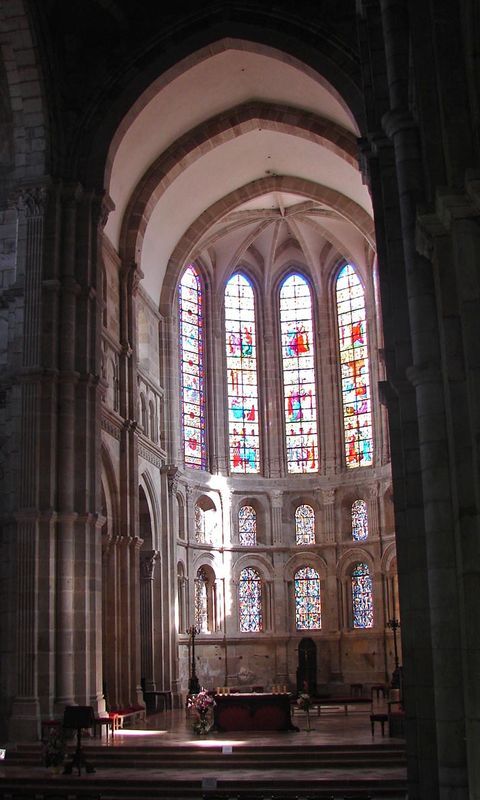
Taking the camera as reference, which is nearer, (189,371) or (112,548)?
(112,548)

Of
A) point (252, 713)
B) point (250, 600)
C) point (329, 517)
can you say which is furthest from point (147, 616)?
point (329, 517)

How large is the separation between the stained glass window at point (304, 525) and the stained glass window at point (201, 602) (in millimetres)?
3985

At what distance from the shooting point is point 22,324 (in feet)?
76.3

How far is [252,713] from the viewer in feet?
76.0

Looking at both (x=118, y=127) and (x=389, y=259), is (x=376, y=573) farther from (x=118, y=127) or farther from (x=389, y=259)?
(x=389, y=259)

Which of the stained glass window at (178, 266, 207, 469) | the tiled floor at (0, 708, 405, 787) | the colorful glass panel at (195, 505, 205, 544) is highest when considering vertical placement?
the stained glass window at (178, 266, 207, 469)

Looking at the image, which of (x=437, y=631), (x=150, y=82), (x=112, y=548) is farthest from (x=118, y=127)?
(x=437, y=631)

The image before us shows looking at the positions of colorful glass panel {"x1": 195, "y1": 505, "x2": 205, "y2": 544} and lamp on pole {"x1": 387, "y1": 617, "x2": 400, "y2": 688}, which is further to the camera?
colorful glass panel {"x1": 195, "y1": 505, "x2": 205, "y2": 544}

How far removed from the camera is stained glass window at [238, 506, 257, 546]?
125ft

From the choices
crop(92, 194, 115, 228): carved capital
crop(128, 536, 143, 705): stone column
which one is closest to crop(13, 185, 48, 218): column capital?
crop(92, 194, 115, 228): carved capital

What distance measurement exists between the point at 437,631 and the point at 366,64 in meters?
10.6

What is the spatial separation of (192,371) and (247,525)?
238 inches

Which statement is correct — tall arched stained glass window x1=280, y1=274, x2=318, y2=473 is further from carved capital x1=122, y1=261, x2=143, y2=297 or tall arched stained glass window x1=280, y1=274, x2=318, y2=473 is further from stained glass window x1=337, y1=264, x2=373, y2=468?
carved capital x1=122, y1=261, x2=143, y2=297

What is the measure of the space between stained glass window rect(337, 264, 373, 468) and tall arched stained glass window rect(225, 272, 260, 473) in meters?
3.42
